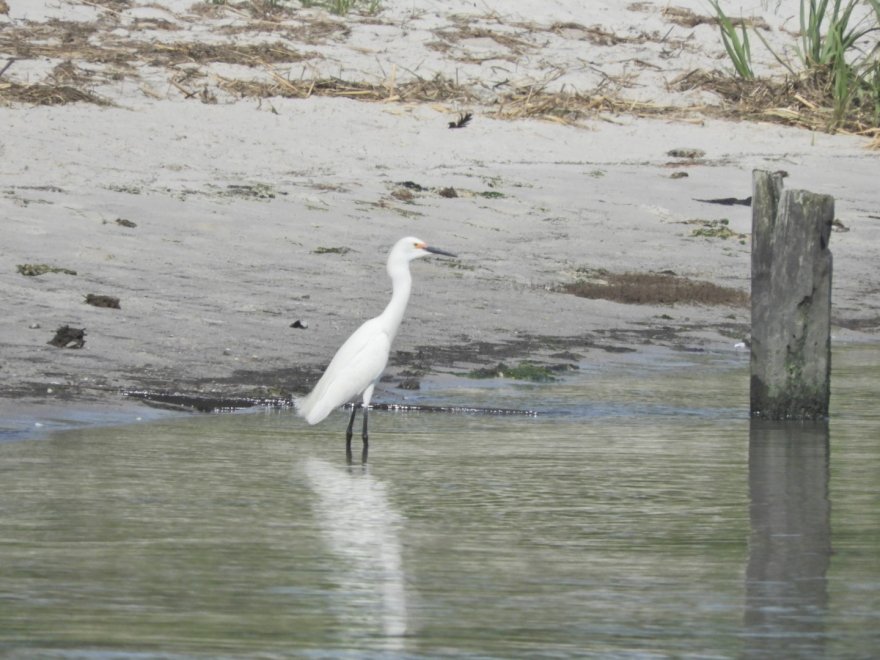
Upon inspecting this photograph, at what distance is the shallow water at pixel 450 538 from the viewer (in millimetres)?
5227

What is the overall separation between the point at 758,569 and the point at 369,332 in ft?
12.2

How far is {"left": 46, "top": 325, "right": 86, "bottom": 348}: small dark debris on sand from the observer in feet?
35.0

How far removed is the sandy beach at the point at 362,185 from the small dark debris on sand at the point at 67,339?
45 millimetres

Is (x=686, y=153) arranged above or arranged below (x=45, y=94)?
below

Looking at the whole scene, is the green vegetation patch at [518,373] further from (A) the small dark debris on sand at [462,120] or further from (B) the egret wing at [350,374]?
(A) the small dark debris on sand at [462,120]

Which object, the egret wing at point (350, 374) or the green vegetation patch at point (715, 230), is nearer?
the egret wing at point (350, 374)

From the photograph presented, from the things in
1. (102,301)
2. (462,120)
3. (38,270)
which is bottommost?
(102,301)

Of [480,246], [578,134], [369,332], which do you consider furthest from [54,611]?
[578,134]

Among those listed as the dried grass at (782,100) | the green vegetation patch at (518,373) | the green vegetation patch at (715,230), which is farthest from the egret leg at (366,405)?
the dried grass at (782,100)

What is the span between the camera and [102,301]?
465 inches

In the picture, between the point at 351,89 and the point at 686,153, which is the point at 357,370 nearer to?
the point at 351,89

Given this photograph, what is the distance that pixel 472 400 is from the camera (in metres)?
10.3

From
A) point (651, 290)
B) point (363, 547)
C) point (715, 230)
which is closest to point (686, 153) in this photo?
point (715, 230)

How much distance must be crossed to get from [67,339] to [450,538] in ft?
15.2
